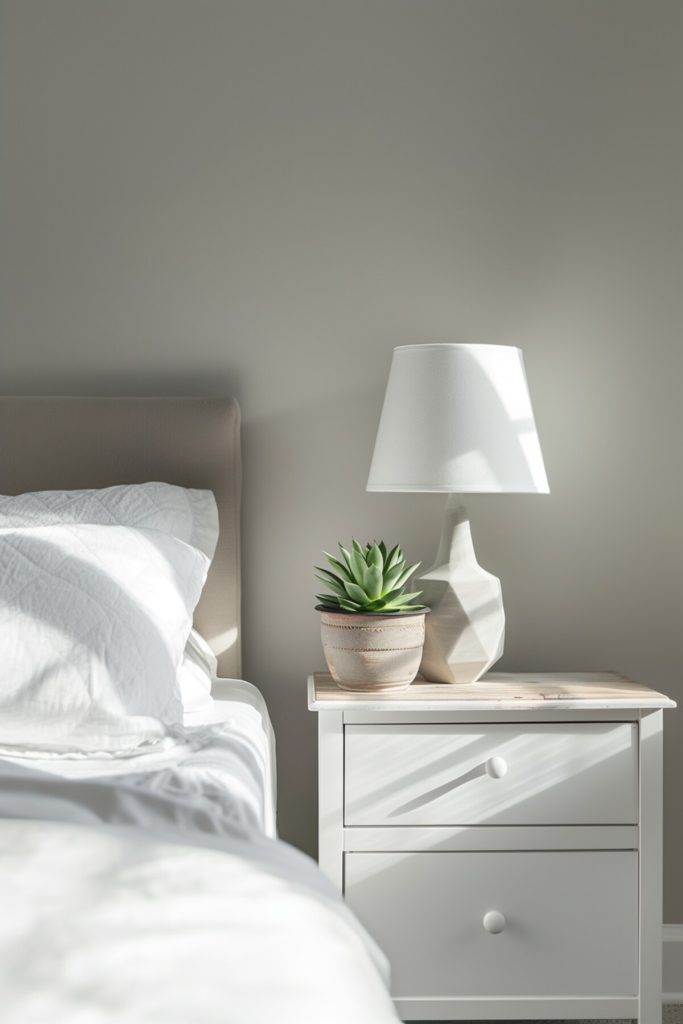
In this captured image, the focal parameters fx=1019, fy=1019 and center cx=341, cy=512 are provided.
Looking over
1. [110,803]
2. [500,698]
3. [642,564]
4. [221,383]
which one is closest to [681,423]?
[642,564]

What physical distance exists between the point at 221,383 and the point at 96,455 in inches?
13.1

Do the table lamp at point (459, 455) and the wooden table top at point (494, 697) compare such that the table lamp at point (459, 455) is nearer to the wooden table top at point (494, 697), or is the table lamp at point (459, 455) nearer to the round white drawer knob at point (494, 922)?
the wooden table top at point (494, 697)

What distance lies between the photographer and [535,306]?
2.32 m

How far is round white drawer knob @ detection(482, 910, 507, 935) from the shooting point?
188 centimetres

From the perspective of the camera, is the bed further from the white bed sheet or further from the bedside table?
the bedside table

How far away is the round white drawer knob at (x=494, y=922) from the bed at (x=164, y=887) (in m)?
0.49

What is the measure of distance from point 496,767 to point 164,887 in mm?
1083

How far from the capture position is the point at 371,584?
1960mm

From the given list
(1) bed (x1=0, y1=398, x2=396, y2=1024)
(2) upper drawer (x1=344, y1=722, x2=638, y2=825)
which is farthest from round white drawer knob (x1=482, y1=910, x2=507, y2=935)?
(1) bed (x1=0, y1=398, x2=396, y2=1024)

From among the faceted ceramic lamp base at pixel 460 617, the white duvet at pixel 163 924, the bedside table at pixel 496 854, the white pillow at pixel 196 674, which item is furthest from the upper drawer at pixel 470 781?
the white duvet at pixel 163 924

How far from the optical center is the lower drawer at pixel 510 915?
189cm

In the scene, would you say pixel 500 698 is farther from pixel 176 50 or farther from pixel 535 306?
pixel 176 50

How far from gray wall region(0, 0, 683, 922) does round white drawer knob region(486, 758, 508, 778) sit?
459 mm

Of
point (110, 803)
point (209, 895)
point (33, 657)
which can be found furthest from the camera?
point (33, 657)
